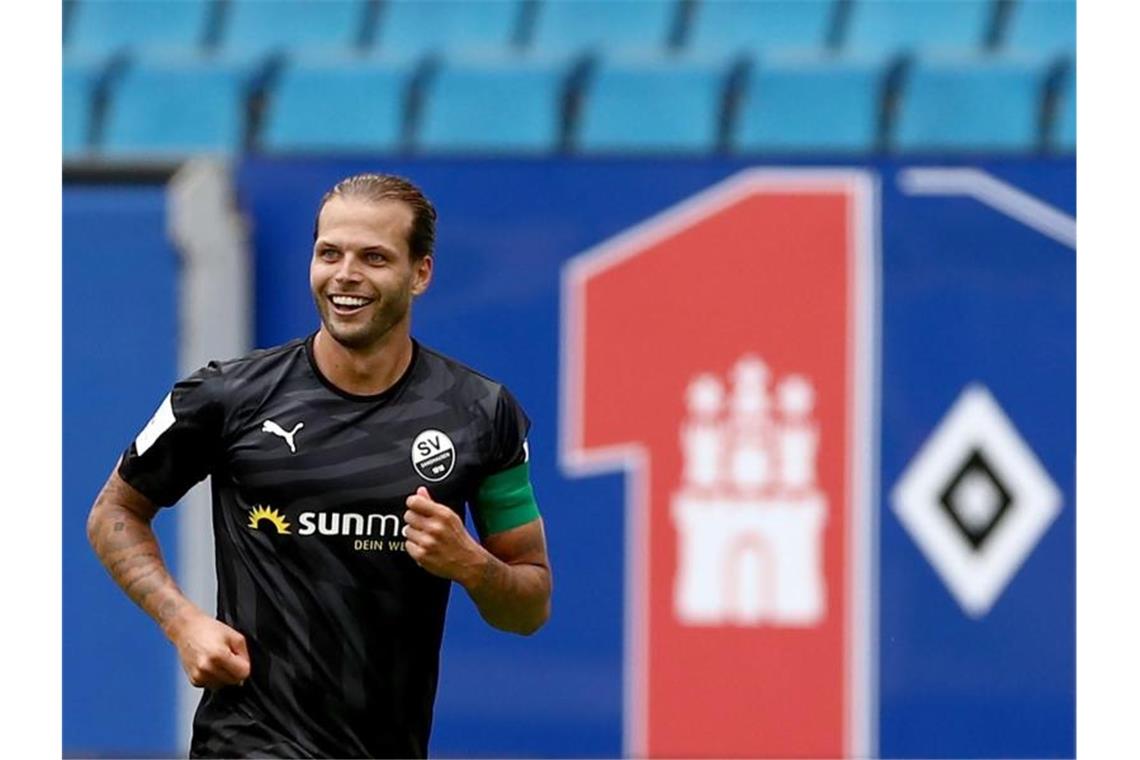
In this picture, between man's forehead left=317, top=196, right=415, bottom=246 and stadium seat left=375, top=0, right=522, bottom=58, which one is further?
stadium seat left=375, top=0, right=522, bottom=58

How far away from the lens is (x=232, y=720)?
3809 millimetres

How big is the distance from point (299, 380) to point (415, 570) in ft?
1.21

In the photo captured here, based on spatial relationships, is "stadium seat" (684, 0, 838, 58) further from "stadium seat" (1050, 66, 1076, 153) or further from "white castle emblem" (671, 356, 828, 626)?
"white castle emblem" (671, 356, 828, 626)

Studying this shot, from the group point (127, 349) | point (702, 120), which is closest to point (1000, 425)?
point (702, 120)

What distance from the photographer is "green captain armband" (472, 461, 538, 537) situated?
3.90m

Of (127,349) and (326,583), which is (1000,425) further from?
(326,583)

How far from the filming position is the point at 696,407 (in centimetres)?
739

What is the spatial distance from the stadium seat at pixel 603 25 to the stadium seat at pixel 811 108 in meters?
0.75

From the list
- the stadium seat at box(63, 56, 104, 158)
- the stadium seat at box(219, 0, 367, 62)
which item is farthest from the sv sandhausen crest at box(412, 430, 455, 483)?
the stadium seat at box(219, 0, 367, 62)

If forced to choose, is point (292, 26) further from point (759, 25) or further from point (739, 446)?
point (739, 446)

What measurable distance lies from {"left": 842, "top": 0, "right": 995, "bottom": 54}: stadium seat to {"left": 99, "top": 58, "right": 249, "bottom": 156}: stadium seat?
2.19 metres

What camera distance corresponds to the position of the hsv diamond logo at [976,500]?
737 centimetres

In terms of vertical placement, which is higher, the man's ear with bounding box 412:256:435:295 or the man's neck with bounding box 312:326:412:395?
the man's ear with bounding box 412:256:435:295

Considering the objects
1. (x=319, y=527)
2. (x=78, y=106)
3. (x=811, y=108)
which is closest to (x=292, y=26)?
(x=78, y=106)
